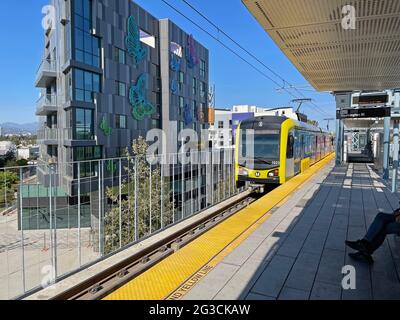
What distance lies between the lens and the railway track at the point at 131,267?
315 cm

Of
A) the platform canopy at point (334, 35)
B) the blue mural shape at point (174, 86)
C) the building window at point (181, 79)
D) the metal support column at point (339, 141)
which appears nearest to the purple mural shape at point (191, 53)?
the building window at point (181, 79)

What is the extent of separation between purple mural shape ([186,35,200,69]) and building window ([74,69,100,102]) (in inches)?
624

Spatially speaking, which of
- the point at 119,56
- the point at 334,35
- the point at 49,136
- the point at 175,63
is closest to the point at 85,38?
the point at 119,56

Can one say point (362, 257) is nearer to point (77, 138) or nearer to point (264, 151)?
point (264, 151)

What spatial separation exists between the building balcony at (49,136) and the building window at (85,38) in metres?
5.89

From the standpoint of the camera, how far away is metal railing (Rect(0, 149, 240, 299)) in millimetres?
3084

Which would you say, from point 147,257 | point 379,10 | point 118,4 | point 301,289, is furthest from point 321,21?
point 118,4

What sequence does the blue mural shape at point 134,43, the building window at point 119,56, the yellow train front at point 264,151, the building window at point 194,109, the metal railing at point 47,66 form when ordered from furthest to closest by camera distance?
1. the building window at point 194,109
2. the blue mural shape at point 134,43
3. the building window at point 119,56
4. the metal railing at point 47,66
5. the yellow train front at point 264,151

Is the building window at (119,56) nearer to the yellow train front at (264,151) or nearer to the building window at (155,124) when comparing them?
the building window at (155,124)

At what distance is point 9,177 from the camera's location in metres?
2.65

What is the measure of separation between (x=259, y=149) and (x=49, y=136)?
67.4ft

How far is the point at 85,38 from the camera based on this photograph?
71.5ft

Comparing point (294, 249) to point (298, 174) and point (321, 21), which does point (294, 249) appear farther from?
point (298, 174)
